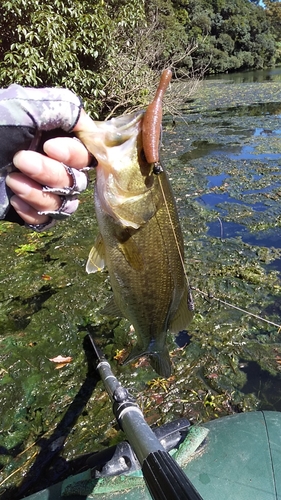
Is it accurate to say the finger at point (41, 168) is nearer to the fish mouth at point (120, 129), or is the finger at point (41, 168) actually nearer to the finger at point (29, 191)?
the finger at point (29, 191)

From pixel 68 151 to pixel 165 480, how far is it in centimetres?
123

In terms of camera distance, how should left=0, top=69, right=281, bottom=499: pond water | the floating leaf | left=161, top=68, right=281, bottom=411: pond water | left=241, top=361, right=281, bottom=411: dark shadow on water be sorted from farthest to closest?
left=161, top=68, right=281, bottom=411: pond water
the floating leaf
left=241, top=361, right=281, bottom=411: dark shadow on water
left=0, top=69, right=281, bottom=499: pond water

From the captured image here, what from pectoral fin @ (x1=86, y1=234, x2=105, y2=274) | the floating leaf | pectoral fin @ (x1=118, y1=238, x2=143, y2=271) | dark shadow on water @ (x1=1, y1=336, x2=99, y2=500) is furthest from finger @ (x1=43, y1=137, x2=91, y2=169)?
the floating leaf

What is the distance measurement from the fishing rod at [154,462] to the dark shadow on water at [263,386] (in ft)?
5.87

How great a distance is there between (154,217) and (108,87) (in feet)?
41.8

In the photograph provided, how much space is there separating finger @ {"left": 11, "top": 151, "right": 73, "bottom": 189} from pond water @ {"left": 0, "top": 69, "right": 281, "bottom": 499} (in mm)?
2173

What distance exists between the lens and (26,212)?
5.36ft

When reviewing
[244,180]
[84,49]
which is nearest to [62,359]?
[244,180]

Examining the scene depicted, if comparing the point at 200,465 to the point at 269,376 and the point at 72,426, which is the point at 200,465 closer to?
the point at 72,426

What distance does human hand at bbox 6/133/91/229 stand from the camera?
1.45 meters

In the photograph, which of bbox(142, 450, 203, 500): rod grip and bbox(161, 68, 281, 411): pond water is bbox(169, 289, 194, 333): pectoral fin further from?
bbox(161, 68, 281, 411): pond water

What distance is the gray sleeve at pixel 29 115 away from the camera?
1.39m

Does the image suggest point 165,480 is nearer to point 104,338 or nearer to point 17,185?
point 17,185

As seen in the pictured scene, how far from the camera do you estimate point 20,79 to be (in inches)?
368
